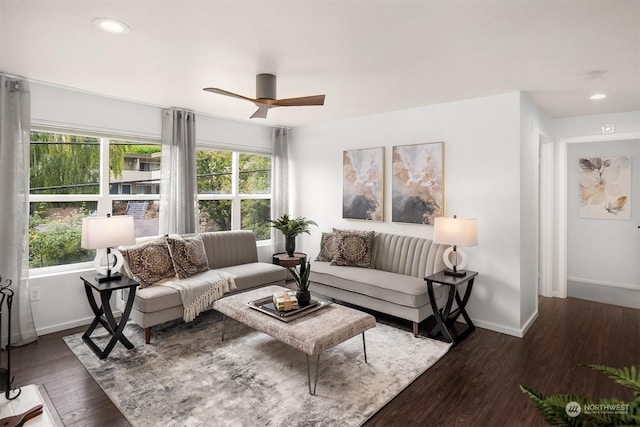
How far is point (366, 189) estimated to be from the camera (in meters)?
4.90

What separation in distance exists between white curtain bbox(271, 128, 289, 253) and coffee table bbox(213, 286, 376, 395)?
8.29 ft

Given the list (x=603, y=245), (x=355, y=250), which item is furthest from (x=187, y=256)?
(x=603, y=245)

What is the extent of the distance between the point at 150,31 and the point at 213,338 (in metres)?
2.71

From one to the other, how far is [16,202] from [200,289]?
1.90m

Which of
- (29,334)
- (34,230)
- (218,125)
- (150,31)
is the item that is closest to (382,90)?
(150,31)

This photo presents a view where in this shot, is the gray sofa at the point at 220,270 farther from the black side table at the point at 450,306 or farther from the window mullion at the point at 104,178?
the black side table at the point at 450,306

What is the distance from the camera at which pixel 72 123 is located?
371 cm

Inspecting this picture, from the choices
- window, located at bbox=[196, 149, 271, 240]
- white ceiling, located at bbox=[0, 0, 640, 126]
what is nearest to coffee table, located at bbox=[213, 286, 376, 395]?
white ceiling, located at bbox=[0, 0, 640, 126]

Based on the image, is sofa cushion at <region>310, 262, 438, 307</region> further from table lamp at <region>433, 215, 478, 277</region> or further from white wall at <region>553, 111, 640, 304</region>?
white wall at <region>553, 111, 640, 304</region>

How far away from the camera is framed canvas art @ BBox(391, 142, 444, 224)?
416cm

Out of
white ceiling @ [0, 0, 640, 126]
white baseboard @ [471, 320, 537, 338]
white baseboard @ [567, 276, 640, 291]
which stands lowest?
white baseboard @ [471, 320, 537, 338]

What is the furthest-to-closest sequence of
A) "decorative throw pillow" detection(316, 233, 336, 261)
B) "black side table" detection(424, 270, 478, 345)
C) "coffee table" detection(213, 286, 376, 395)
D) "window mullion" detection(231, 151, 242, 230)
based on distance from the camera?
1. "window mullion" detection(231, 151, 242, 230)
2. "decorative throw pillow" detection(316, 233, 336, 261)
3. "black side table" detection(424, 270, 478, 345)
4. "coffee table" detection(213, 286, 376, 395)

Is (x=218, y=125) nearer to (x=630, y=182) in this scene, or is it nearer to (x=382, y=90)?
(x=382, y=90)

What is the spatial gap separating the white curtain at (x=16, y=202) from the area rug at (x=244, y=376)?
461mm
